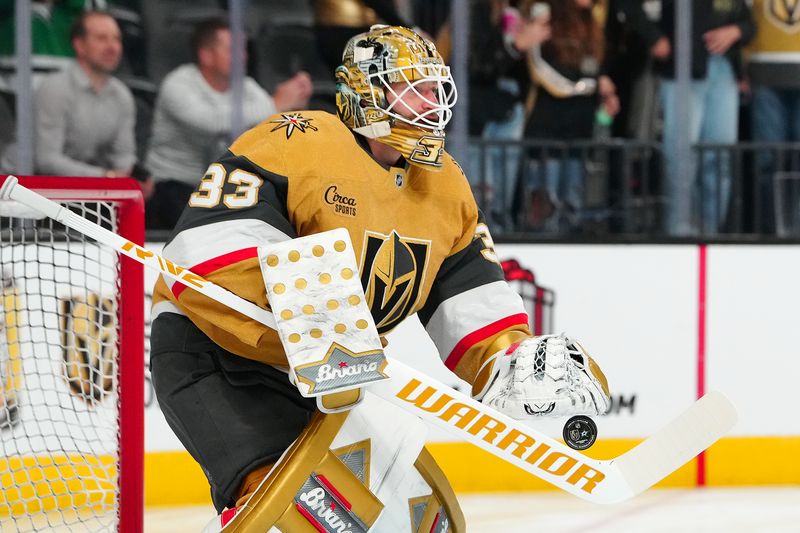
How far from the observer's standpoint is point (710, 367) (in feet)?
11.8

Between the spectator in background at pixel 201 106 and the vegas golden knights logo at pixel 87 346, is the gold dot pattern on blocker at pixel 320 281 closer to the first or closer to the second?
the vegas golden knights logo at pixel 87 346

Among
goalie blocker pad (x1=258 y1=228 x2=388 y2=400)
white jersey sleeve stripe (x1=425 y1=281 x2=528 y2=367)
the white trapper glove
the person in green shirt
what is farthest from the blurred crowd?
goalie blocker pad (x1=258 y1=228 x2=388 y2=400)

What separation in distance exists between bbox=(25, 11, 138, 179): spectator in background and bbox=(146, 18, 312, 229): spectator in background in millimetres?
90

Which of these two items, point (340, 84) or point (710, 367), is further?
point (710, 367)

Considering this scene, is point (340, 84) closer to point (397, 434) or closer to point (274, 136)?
point (274, 136)

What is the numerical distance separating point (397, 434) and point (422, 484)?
101 mm

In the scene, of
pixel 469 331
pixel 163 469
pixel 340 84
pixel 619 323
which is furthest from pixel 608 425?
pixel 340 84

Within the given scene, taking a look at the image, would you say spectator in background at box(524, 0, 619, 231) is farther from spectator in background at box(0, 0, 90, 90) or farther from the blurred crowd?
spectator in background at box(0, 0, 90, 90)

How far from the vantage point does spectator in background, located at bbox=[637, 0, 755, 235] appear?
382 centimetres

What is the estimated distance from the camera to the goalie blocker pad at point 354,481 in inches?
62.1

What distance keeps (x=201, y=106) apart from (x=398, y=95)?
1.96 metres

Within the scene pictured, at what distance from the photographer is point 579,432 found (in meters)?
1.67

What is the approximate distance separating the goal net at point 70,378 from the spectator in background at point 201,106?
2.58ft

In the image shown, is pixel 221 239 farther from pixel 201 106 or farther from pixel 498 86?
pixel 498 86
